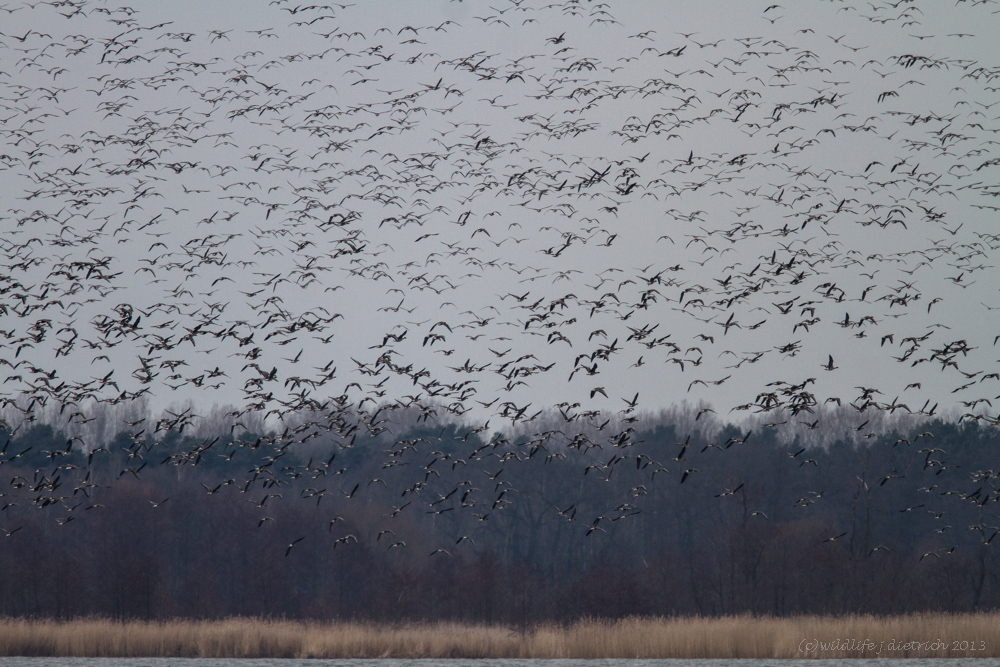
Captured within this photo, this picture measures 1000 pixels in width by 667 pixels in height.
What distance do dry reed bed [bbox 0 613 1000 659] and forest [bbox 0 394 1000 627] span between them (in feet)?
11.5

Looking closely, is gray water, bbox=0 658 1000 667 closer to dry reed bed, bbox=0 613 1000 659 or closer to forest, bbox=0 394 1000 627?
dry reed bed, bbox=0 613 1000 659

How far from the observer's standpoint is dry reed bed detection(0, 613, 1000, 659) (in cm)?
3678

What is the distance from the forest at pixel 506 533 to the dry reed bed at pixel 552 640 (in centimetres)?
350

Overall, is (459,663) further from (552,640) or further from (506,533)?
(506,533)

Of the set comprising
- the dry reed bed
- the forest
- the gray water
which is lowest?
the gray water

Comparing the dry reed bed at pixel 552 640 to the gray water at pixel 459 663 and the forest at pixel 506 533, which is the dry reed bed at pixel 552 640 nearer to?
the gray water at pixel 459 663

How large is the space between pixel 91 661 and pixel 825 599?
2918cm

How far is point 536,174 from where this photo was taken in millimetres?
36594

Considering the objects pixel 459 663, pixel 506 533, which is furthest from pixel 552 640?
pixel 506 533

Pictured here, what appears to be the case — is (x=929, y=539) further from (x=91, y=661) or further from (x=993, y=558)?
(x=91, y=661)

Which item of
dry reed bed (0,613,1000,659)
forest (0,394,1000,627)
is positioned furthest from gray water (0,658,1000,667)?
forest (0,394,1000,627)

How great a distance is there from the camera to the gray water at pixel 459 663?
124 feet

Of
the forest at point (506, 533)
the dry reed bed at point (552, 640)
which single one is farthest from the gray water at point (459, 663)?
the forest at point (506, 533)

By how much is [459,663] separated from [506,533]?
26.2 meters
